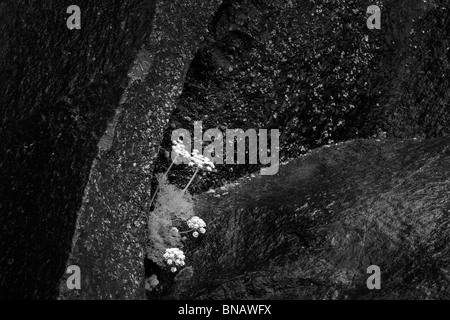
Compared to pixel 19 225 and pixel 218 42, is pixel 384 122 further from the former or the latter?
pixel 19 225

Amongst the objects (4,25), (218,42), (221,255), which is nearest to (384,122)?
(218,42)

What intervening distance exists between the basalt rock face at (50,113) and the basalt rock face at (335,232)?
776 mm

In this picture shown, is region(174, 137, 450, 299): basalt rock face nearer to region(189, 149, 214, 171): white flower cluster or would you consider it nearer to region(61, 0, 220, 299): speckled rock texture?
region(189, 149, 214, 171): white flower cluster

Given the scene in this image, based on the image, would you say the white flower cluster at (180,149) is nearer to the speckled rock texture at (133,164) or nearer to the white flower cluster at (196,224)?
the speckled rock texture at (133,164)

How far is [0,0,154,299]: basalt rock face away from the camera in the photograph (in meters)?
3.98

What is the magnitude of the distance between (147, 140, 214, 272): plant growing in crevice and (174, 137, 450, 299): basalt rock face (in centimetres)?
9

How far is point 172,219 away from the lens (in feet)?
15.4

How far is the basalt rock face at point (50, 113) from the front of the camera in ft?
13.1

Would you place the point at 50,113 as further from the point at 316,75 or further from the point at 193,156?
the point at 316,75

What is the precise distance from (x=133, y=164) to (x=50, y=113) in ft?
1.75

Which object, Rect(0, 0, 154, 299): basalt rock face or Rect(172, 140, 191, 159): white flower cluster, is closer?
Rect(0, 0, 154, 299): basalt rock face

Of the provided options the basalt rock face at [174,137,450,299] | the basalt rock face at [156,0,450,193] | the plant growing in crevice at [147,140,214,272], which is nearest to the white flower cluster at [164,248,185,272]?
the plant growing in crevice at [147,140,214,272]

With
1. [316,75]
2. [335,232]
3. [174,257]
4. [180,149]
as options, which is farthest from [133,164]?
[316,75]
